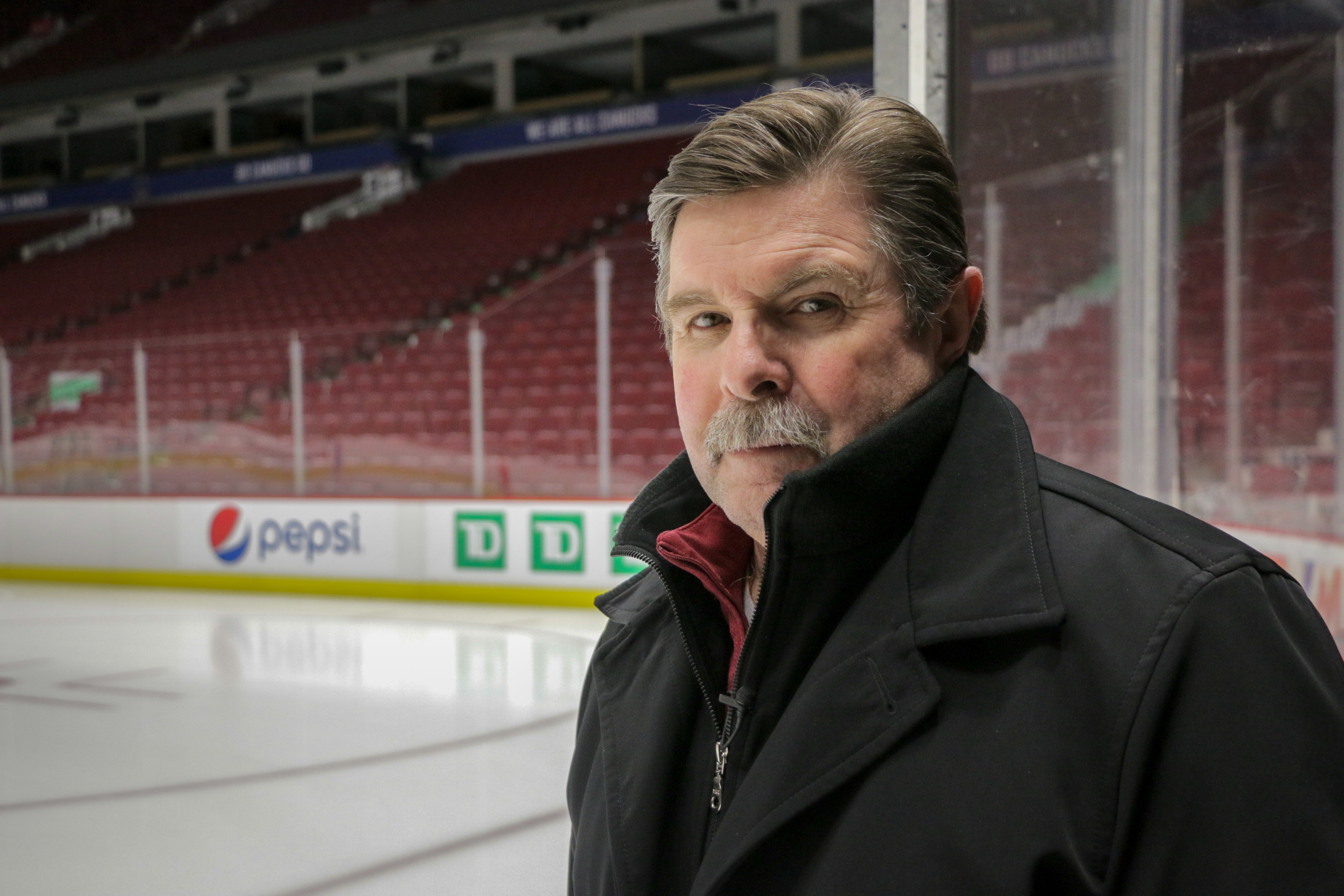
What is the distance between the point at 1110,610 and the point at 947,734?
5.0 inches

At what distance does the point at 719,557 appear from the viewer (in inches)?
39.2

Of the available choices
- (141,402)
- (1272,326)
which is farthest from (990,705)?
(141,402)

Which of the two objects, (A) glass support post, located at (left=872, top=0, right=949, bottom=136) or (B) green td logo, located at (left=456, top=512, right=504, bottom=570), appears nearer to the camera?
(A) glass support post, located at (left=872, top=0, right=949, bottom=136)

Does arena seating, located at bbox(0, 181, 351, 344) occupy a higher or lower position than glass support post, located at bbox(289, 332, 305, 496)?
higher

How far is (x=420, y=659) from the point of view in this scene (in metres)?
5.98

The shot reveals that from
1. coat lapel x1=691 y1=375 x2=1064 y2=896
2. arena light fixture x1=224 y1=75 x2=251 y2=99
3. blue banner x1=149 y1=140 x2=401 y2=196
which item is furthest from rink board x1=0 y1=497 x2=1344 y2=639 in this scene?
arena light fixture x1=224 y1=75 x2=251 y2=99

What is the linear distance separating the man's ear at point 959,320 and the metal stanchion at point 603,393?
6842 millimetres

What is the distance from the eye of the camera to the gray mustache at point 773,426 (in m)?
0.87

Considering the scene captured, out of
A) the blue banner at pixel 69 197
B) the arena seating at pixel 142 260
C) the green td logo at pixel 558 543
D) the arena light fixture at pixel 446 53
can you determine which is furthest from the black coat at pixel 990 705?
the blue banner at pixel 69 197

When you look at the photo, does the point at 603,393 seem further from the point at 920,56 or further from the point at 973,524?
the point at 973,524

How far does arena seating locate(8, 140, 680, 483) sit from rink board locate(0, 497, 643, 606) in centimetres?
51

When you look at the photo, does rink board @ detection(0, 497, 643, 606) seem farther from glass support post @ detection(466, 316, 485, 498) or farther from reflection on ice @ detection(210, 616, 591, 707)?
reflection on ice @ detection(210, 616, 591, 707)

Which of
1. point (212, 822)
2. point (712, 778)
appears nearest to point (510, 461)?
point (212, 822)

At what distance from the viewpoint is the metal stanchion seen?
305 inches
